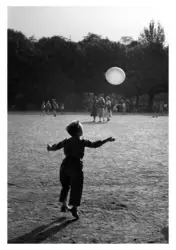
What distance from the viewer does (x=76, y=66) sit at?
4706 cm

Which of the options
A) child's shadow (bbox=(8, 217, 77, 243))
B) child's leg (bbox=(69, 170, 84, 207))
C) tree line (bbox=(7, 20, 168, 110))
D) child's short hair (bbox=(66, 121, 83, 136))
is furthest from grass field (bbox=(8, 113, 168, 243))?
tree line (bbox=(7, 20, 168, 110))

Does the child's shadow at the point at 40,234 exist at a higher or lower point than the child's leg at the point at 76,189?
lower

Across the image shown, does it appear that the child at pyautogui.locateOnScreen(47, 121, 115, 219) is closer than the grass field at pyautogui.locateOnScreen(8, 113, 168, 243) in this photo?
No

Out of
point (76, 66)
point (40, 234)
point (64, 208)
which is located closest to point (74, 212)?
point (64, 208)

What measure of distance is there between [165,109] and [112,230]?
41026mm

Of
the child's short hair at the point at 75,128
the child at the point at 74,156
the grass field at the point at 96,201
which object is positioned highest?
the child's short hair at the point at 75,128

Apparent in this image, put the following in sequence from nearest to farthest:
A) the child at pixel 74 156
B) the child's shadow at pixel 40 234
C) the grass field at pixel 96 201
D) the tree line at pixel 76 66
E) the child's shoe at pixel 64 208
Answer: the child's shadow at pixel 40 234, the grass field at pixel 96 201, the child at pixel 74 156, the child's shoe at pixel 64 208, the tree line at pixel 76 66

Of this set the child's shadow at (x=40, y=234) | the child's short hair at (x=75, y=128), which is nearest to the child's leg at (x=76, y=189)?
the child's shadow at (x=40, y=234)

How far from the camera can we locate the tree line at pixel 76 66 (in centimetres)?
4200

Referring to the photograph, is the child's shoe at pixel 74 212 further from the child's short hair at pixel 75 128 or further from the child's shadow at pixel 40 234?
the child's short hair at pixel 75 128

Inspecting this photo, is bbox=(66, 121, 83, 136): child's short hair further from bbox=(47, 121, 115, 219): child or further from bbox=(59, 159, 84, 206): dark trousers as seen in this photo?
bbox=(59, 159, 84, 206): dark trousers

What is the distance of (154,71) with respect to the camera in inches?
1705

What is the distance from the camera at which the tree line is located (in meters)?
42.0
